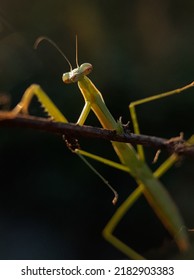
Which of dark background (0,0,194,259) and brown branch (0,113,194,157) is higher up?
dark background (0,0,194,259)

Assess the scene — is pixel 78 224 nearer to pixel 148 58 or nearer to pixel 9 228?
pixel 9 228

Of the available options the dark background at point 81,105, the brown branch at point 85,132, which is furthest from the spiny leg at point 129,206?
the dark background at point 81,105

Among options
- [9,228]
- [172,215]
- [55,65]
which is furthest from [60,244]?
[172,215]

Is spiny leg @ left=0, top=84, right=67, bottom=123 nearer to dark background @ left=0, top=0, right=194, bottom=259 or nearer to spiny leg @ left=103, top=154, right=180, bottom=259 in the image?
spiny leg @ left=103, top=154, right=180, bottom=259

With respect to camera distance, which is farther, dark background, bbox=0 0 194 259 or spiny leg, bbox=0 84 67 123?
dark background, bbox=0 0 194 259

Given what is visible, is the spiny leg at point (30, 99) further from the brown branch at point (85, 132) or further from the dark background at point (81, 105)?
the dark background at point (81, 105)

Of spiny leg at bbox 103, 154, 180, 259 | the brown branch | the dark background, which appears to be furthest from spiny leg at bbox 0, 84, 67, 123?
the dark background
